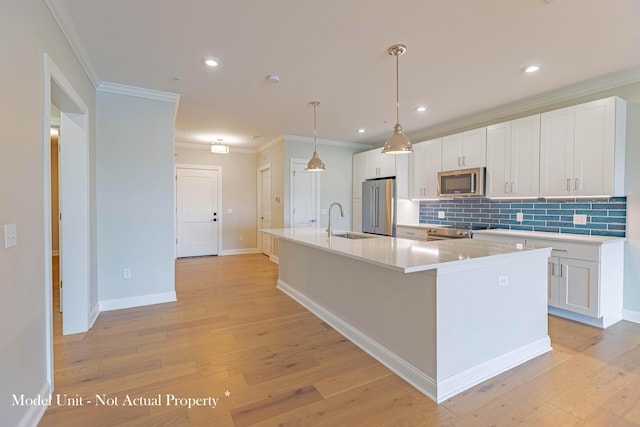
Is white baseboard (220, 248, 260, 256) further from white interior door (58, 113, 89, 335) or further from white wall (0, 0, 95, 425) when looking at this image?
white wall (0, 0, 95, 425)

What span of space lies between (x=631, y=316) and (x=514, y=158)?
2.07 metres

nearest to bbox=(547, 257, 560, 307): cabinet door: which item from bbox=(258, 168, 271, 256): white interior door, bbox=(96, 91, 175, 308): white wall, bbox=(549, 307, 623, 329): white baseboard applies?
bbox=(549, 307, 623, 329): white baseboard

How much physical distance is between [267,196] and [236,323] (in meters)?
4.10

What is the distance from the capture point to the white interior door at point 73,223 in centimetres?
→ 282

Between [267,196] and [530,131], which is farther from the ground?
[530,131]

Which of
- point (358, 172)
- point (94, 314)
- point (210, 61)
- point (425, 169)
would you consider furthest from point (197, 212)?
point (425, 169)

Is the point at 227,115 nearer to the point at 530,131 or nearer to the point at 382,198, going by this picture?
the point at 382,198

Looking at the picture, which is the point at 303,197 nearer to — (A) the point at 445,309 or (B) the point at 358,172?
(B) the point at 358,172

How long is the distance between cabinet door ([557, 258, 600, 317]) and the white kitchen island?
2.87 ft

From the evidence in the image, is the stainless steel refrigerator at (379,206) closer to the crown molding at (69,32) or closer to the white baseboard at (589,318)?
the white baseboard at (589,318)

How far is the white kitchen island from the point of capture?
6.34ft

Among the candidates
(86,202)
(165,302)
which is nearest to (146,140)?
(86,202)

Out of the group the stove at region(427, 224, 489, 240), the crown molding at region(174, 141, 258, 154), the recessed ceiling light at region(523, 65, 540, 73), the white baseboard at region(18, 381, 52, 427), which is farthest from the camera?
the crown molding at region(174, 141, 258, 154)

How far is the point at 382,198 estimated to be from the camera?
5574mm
